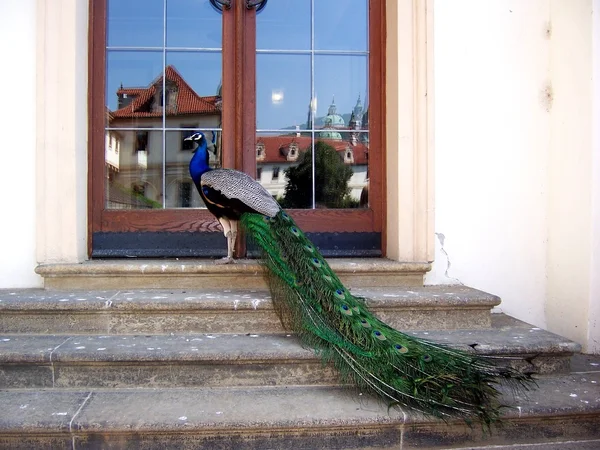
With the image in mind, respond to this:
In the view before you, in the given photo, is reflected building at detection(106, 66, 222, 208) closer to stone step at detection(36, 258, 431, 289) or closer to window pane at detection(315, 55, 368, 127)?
stone step at detection(36, 258, 431, 289)

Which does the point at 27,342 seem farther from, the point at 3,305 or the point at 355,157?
the point at 355,157

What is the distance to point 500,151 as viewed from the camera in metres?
3.42

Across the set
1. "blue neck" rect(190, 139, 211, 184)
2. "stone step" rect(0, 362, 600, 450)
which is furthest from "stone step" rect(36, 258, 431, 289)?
"stone step" rect(0, 362, 600, 450)

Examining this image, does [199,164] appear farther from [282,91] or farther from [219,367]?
[219,367]

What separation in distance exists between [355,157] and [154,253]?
5.55 feet

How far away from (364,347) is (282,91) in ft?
7.21

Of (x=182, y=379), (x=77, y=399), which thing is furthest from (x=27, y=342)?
(x=182, y=379)

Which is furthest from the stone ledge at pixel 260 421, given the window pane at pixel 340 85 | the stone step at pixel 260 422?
the window pane at pixel 340 85

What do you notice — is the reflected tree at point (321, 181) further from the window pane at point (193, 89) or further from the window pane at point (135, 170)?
the window pane at point (135, 170)

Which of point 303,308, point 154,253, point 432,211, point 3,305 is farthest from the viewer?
point 154,253

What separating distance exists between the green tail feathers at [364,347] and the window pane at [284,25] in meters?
1.60

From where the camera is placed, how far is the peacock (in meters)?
2.09

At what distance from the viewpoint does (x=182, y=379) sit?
2439 millimetres

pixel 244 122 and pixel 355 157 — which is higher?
pixel 244 122
